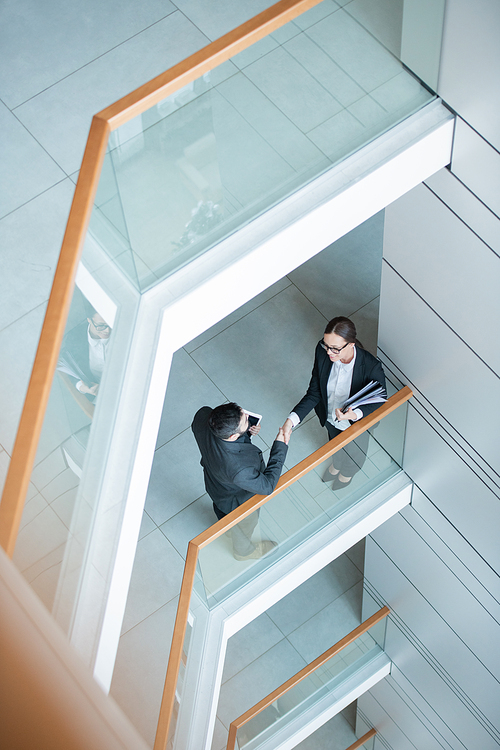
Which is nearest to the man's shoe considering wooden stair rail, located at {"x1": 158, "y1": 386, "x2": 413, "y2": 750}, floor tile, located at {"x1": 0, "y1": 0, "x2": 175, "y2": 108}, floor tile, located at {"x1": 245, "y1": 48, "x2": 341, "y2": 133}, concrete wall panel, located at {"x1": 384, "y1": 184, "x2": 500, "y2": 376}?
wooden stair rail, located at {"x1": 158, "y1": 386, "x2": 413, "y2": 750}

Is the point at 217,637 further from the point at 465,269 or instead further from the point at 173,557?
the point at 465,269

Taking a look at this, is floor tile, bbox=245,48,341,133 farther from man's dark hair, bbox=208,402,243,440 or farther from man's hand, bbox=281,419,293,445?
man's hand, bbox=281,419,293,445

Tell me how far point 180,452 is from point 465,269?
3.30 m

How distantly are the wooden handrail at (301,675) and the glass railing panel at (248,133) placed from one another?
5.76 meters

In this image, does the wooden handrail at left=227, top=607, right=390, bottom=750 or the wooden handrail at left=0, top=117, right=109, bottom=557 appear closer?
the wooden handrail at left=0, top=117, right=109, bottom=557

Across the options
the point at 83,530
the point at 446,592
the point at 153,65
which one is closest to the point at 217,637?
the point at 446,592

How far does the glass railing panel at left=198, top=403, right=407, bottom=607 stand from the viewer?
516 centimetres

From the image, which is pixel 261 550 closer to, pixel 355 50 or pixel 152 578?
pixel 152 578

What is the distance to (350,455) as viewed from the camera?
553 centimetres

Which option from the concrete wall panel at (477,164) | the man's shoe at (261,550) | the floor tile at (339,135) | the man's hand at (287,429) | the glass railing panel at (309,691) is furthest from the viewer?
the glass railing panel at (309,691)

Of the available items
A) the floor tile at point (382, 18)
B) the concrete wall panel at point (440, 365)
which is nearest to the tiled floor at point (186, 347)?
the concrete wall panel at point (440, 365)

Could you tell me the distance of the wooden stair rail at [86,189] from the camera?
8.30 feet

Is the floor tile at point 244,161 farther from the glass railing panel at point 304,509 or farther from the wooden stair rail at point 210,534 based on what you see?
the glass railing panel at point 304,509

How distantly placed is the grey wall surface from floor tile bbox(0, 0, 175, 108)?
10.7ft
